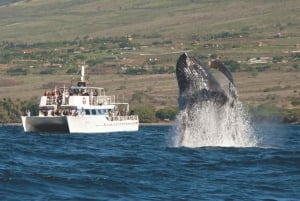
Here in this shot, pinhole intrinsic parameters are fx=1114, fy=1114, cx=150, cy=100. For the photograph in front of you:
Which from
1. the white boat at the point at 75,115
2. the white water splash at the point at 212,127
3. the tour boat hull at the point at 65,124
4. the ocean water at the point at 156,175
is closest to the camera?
the ocean water at the point at 156,175

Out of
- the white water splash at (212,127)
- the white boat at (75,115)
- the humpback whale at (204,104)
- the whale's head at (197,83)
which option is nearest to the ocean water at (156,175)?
the white water splash at (212,127)

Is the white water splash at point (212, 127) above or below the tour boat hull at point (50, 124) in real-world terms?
above

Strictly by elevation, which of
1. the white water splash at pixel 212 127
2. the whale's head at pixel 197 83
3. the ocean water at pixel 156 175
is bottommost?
the ocean water at pixel 156 175

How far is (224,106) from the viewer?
47.0 meters

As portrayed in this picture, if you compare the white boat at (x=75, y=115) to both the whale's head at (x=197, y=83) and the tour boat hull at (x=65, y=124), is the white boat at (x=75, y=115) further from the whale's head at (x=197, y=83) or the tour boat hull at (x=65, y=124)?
the whale's head at (x=197, y=83)

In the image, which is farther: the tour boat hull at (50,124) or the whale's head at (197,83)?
the tour boat hull at (50,124)

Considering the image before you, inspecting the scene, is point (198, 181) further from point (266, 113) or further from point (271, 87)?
point (271, 87)

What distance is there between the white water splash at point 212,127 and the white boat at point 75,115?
48498mm

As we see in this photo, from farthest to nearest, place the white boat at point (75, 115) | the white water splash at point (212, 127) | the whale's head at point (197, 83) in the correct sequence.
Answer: the white boat at point (75, 115), the white water splash at point (212, 127), the whale's head at point (197, 83)

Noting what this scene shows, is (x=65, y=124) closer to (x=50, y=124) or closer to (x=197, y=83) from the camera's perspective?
(x=50, y=124)

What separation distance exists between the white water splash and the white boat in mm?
48498

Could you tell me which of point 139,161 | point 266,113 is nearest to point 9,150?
point 139,161

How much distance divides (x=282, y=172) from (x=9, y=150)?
646 inches

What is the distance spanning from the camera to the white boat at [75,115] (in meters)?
99.4
